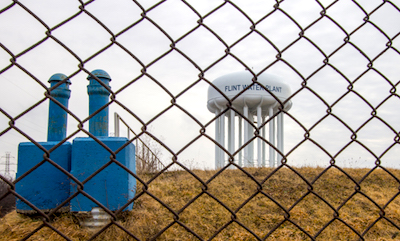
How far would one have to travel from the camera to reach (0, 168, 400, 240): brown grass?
373cm

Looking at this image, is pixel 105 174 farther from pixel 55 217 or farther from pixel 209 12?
pixel 209 12

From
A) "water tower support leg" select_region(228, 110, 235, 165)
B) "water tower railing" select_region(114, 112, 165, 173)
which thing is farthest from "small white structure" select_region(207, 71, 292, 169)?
"water tower railing" select_region(114, 112, 165, 173)

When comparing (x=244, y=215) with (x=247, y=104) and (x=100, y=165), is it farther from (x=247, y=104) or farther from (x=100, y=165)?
(x=247, y=104)

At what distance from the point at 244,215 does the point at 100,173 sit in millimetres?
2490

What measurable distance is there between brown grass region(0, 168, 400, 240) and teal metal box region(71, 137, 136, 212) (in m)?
0.31

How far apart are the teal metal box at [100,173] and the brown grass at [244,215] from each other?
31 centimetres

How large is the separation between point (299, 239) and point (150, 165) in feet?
17.0

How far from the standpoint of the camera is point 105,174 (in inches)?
145

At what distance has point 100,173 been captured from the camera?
3660 millimetres

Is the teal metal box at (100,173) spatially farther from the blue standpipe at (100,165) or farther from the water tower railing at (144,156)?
the water tower railing at (144,156)

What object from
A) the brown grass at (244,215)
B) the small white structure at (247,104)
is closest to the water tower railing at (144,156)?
the brown grass at (244,215)

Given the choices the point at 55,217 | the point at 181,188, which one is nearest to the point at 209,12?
the point at 55,217

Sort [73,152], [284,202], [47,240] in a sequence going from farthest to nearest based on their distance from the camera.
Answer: [284,202]
[73,152]
[47,240]

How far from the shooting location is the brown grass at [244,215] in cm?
373
